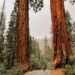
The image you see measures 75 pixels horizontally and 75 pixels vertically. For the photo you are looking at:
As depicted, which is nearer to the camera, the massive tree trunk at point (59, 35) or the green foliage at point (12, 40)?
the massive tree trunk at point (59, 35)

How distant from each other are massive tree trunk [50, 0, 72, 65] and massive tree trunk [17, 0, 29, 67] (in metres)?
2.77

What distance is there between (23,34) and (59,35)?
350 centimetres

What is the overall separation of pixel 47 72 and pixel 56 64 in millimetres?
799

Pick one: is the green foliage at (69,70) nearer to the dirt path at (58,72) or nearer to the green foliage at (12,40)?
the dirt path at (58,72)

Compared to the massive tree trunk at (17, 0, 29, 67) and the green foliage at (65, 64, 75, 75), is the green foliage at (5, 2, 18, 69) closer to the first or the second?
the massive tree trunk at (17, 0, 29, 67)

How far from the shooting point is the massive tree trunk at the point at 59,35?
2030cm

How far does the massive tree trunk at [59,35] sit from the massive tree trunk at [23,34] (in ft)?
9.07

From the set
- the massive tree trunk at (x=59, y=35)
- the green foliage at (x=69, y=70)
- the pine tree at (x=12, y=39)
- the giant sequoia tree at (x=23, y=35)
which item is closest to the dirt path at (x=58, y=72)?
the green foliage at (x=69, y=70)

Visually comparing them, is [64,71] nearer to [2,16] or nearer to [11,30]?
[11,30]

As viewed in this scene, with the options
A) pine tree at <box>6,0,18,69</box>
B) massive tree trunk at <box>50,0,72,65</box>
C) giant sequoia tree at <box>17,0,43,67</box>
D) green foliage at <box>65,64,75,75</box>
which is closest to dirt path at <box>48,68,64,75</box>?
green foliage at <box>65,64,75,75</box>

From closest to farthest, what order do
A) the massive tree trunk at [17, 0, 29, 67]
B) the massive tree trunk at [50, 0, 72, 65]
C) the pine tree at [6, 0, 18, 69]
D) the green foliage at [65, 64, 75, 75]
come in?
the green foliage at [65, 64, 75, 75]
the massive tree trunk at [50, 0, 72, 65]
the massive tree trunk at [17, 0, 29, 67]
the pine tree at [6, 0, 18, 69]

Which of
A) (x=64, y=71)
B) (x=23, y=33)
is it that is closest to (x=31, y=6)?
(x=23, y=33)

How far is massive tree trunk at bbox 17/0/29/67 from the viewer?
75.0 ft

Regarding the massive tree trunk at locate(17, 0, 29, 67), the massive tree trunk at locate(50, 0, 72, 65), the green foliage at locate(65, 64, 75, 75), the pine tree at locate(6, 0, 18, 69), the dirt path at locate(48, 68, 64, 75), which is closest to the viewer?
the green foliage at locate(65, 64, 75, 75)
